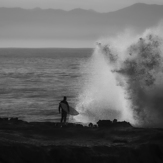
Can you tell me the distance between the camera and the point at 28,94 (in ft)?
179

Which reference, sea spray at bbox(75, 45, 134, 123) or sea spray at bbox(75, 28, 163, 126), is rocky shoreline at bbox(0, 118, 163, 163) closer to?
sea spray at bbox(75, 28, 163, 126)

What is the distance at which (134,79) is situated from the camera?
31.1 meters

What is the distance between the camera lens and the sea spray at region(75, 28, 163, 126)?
2902cm

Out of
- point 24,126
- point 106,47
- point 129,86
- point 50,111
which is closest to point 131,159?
point 24,126

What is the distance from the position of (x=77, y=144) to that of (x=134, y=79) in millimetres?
14188

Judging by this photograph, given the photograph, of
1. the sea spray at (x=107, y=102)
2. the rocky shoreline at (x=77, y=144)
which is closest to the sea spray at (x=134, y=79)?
the sea spray at (x=107, y=102)

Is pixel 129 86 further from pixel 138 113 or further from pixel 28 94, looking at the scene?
pixel 28 94

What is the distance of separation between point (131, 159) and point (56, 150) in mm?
3057

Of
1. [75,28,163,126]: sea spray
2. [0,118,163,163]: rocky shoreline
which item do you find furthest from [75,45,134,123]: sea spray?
[0,118,163,163]: rocky shoreline

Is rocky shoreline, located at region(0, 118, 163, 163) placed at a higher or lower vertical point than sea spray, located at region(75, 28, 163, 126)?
lower

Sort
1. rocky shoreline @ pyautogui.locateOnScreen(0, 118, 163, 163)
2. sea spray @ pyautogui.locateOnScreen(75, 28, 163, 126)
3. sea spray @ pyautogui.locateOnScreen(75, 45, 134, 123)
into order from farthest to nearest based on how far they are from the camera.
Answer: sea spray @ pyautogui.locateOnScreen(75, 45, 134, 123), sea spray @ pyautogui.locateOnScreen(75, 28, 163, 126), rocky shoreline @ pyautogui.locateOnScreen(0, 118, 163, 163)

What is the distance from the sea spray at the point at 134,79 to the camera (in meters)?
29.0

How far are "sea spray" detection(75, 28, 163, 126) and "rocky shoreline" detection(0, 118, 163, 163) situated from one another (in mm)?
7730

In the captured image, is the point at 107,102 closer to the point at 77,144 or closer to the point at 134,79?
the point at 134,79
